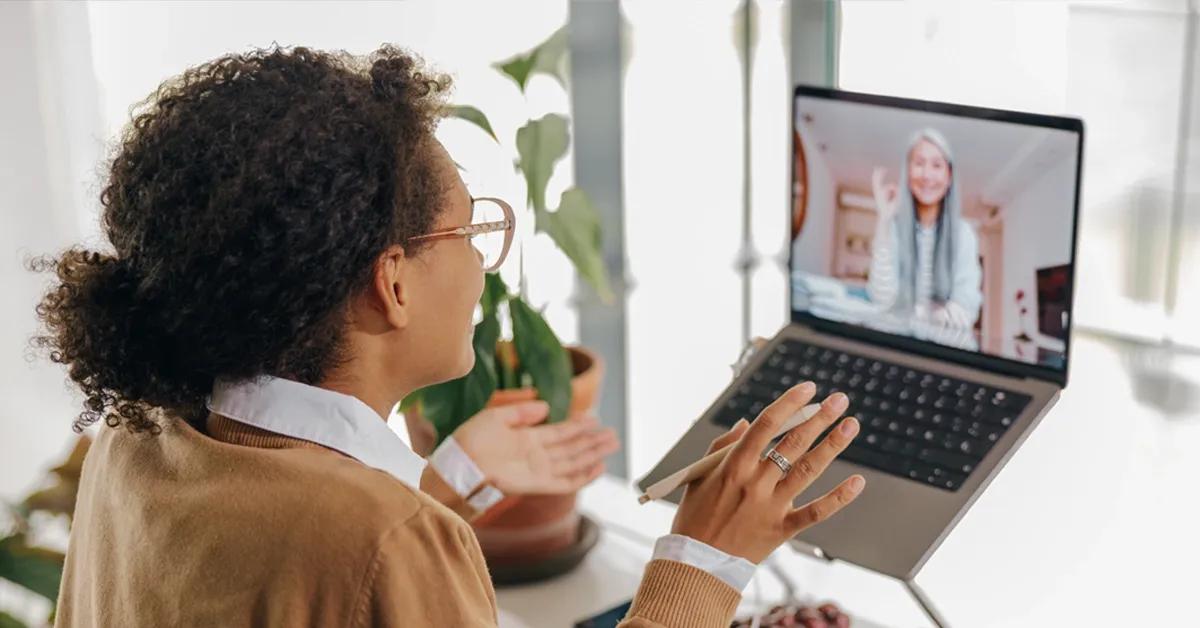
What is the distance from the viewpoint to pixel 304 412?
107 centimetres

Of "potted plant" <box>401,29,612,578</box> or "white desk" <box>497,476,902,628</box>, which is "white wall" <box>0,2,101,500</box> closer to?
"potted plant" <box>401,29,612,578</box>

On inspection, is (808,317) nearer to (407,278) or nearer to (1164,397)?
(1164,397)

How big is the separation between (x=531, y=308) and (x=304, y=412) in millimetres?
782

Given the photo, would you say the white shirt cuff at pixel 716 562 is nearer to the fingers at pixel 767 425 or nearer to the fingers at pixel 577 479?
the fingers at pixel 767 425

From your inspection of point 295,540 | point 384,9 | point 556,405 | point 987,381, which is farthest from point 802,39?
point 295,540

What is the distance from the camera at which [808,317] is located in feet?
5.34

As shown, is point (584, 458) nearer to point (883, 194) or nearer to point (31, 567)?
point (883, 194)

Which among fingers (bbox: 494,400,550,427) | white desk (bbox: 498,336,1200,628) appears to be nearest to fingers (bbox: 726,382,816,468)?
fingers (bbox: 494,400,550,427)

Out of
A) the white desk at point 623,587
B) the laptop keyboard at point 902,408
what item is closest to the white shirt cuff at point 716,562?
the laptop keyboard at point 902,408

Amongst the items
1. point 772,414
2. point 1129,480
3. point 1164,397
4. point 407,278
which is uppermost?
point 407,278

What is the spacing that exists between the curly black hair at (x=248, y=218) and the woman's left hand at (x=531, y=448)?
50cm

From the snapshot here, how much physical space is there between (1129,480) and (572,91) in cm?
127

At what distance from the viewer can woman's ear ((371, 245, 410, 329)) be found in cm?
107

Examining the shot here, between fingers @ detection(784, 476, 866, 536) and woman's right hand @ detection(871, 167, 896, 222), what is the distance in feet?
1.59
